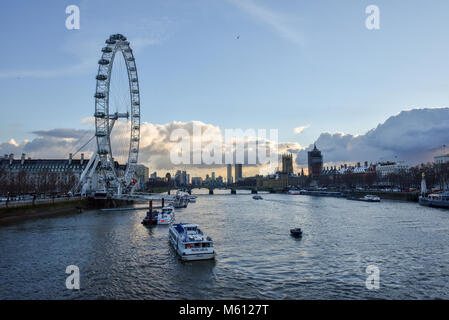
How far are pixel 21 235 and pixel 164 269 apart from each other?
22.3 m

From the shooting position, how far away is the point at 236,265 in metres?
23.9

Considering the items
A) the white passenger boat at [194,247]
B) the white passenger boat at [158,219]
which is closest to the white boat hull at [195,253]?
the white passenger boat at [194,247]

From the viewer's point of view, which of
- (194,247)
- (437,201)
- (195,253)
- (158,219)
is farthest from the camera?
(437,201)

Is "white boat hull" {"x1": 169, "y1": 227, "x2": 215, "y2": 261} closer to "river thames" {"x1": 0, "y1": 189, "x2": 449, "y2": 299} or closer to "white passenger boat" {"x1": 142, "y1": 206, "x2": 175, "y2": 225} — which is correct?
"river thames" {"x1": 0, "y1": 189, "x2": 449, "y2": 299}

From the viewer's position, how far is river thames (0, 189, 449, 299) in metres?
18.4

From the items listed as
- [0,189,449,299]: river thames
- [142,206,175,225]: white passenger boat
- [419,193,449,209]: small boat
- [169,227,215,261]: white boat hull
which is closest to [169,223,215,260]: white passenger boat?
[169,227,215,261]: white boat hull

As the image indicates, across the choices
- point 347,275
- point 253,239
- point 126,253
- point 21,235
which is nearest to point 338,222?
point 253,239

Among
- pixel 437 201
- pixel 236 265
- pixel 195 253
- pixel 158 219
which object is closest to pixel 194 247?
pixel 195 253

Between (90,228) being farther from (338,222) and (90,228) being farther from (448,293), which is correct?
(448,293)

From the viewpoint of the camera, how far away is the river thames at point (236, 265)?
1839cm

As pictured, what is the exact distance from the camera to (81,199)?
75.2 m

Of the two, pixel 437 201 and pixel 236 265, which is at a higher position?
pixel 437 201

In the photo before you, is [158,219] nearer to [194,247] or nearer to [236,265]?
[194,247]
